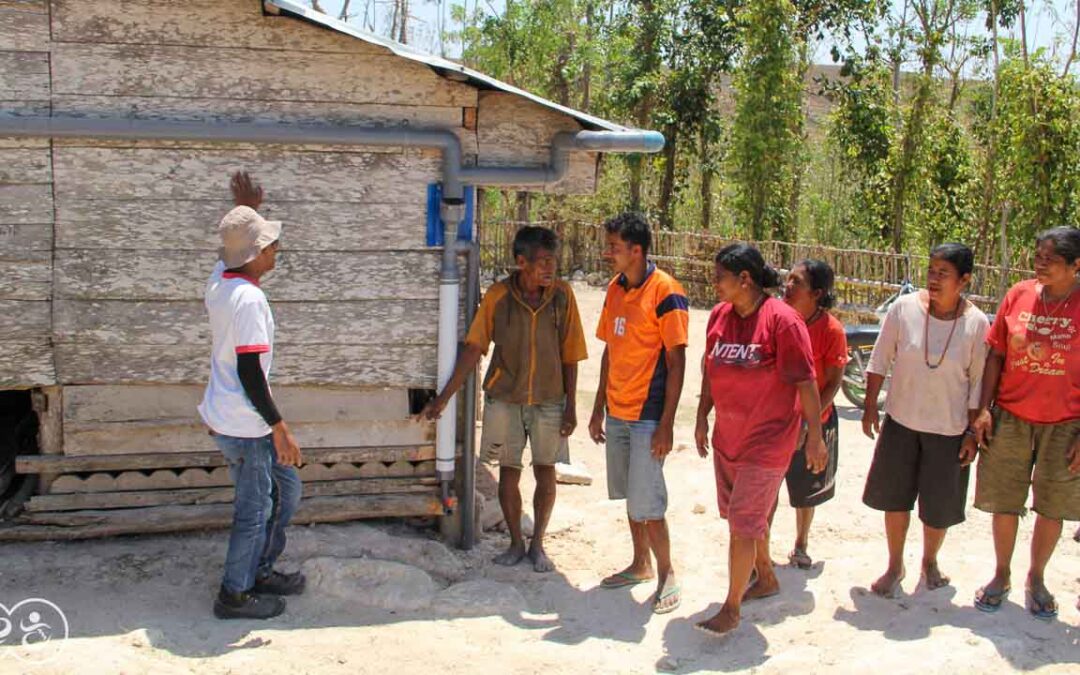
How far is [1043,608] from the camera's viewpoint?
4.36 metres

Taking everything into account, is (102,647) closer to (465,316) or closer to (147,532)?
(147,532)

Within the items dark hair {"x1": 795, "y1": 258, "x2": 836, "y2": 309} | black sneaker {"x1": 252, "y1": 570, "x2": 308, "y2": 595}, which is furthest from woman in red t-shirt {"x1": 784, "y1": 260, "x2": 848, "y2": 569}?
black sneaker {"x1": 252, "y1": 570, "x2": 308, "y2": 595}

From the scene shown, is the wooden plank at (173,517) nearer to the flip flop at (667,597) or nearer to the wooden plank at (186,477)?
the wooden plank at (186,477)

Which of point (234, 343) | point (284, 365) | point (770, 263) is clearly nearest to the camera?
point (234, 343)

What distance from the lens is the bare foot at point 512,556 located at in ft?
16.9

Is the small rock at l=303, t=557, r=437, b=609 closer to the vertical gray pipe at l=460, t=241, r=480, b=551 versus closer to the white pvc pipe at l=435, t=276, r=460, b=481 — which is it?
the vertical gray pipe at l=460, t=241, r=480, b=551

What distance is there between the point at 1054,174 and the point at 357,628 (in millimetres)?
9859

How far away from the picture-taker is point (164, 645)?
3998 mm

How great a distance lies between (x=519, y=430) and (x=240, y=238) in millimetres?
1666

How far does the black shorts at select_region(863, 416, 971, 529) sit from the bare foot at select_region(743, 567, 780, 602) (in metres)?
0.55

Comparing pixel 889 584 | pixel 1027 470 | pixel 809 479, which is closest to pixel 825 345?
pixel 809 479

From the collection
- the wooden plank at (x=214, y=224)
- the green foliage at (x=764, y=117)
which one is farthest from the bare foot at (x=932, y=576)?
the green foliage at (x=764, y=117)

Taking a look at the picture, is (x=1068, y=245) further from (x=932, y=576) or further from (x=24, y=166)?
(x=24, y=166)

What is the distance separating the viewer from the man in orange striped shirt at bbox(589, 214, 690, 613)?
445cm
